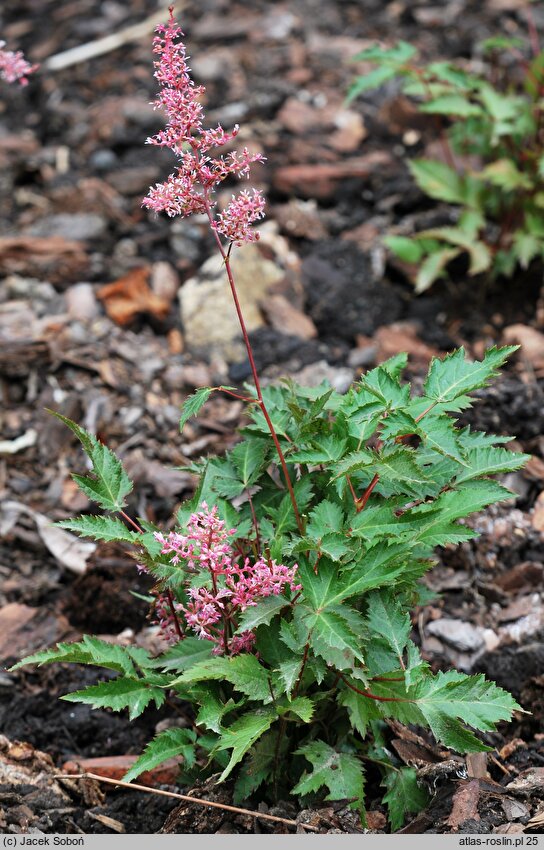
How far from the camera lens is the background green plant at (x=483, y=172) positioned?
383cm

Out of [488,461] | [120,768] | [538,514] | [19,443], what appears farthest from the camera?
[19,443]

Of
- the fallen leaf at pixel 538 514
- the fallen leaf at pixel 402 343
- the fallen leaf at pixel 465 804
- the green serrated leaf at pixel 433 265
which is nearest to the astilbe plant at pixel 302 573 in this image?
the fallen leaf at pixel 465 804

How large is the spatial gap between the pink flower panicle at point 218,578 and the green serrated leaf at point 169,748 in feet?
0.88

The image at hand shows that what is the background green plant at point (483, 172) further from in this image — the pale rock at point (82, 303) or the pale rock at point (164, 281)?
the pale rock at point (82, 303)

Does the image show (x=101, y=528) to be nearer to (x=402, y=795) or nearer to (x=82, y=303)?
(x=402, y=795)

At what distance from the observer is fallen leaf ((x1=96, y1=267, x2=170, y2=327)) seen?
422cm

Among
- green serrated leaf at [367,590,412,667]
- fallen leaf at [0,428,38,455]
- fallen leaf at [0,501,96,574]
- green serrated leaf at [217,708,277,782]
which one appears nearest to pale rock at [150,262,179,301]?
fallen leaf at [0,428,38,455]

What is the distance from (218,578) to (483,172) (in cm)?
269

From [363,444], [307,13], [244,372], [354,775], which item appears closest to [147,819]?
[354,775]

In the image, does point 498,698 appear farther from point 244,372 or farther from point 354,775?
point 244,372

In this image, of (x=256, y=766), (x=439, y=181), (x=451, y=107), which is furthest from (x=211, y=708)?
(x=439, y=181)

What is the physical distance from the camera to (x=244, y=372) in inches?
154

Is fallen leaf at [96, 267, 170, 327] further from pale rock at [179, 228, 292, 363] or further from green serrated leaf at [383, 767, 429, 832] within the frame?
green serrated leaf at [383, 767, 429, 832]

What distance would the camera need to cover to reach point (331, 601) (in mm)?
1941
